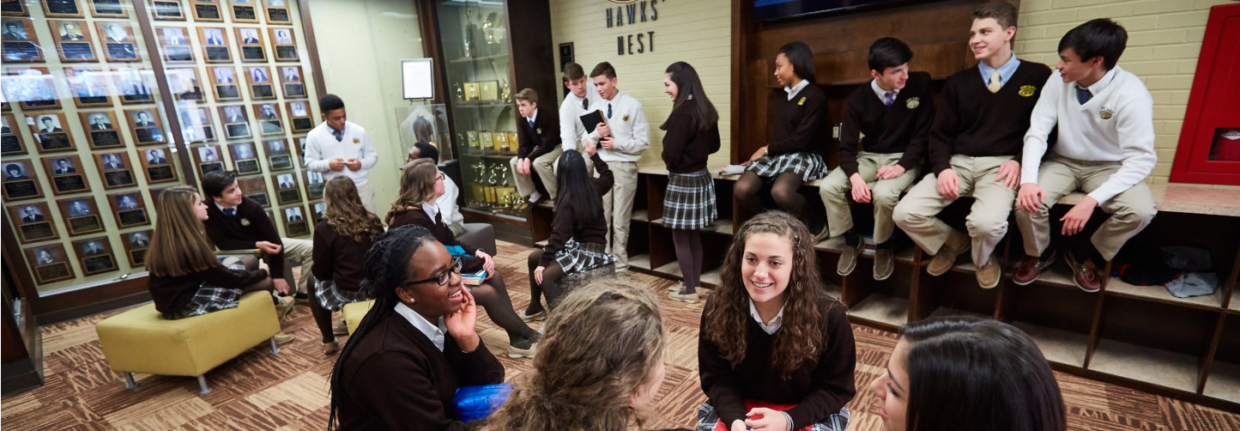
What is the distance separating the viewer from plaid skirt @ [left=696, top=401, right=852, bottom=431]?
1560 mm

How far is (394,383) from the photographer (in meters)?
1.33

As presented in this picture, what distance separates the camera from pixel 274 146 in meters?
4.92

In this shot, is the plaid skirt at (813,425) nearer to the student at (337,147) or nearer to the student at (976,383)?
the student at (976,383)

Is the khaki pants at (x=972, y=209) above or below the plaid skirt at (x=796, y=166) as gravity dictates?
below

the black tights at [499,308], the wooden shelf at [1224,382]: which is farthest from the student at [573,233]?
the wooden shelf at [1224,382]

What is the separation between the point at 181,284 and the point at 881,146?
3741mm

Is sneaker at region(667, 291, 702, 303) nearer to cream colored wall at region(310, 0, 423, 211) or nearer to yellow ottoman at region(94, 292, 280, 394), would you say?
yellow ottoman at region(94, 292, 280, 394)

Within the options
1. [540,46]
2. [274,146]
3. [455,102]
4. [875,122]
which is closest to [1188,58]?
[875,122]

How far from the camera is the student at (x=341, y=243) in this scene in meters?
2.75

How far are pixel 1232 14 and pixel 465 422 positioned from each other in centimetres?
341

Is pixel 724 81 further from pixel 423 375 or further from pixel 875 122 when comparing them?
pixel 423 375

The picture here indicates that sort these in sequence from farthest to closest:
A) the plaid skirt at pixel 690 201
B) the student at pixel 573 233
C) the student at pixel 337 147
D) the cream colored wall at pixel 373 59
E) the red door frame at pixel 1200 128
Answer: the cream colored wall at pixel 373 59 → the student at pixel 337 147 → the plaid skirt at pixel 690 201 → the student at pixel 573 233 → the red door frame at pixel 1200 128

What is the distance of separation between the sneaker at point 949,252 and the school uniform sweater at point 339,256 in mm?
2945

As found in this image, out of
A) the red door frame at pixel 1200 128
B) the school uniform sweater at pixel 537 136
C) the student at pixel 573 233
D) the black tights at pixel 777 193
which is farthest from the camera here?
the school uniform sweater at pixel 537 136
